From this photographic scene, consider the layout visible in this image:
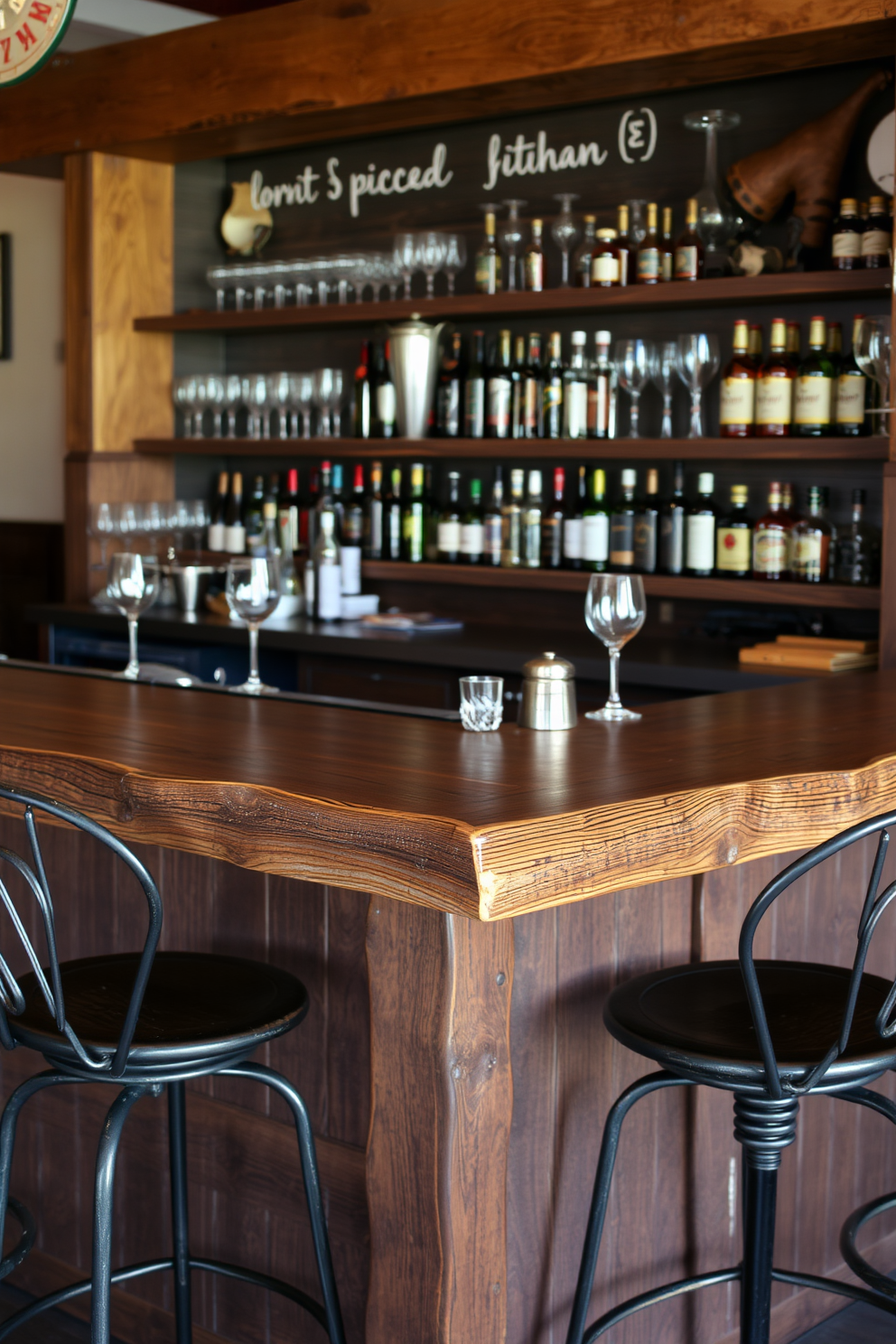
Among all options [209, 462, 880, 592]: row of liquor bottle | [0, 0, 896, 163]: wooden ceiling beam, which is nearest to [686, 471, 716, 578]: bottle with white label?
[209, 462, 880, 592]: row of liquor bottle

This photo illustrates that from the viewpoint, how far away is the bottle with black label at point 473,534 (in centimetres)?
425

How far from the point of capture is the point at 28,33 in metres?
2.88

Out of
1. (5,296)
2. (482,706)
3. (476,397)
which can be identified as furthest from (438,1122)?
(5,296)

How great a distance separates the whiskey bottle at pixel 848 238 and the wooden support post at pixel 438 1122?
2.46 m

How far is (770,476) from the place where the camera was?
388 cm

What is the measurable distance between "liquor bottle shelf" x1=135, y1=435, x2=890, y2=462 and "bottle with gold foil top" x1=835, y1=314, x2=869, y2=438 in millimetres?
77

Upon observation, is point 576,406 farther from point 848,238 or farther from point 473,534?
point 848,238

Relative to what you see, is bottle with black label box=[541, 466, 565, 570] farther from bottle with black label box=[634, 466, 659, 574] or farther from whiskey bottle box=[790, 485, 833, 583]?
whiskey bottle box=[790, 485, 833, 583]

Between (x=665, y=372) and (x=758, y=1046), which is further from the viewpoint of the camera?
(x=665, y=372)

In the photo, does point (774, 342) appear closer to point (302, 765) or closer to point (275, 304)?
point (275, 304)

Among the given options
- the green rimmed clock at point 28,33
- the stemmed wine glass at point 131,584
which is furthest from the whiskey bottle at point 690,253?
the stemmed wine glass at point 131,584

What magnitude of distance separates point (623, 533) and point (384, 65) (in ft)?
4.63

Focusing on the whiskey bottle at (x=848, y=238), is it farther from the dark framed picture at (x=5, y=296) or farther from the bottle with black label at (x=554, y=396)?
the dark framed picture at (x=5, y=296)

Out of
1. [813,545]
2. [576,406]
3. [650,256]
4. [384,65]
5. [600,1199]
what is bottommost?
[600,1199]
